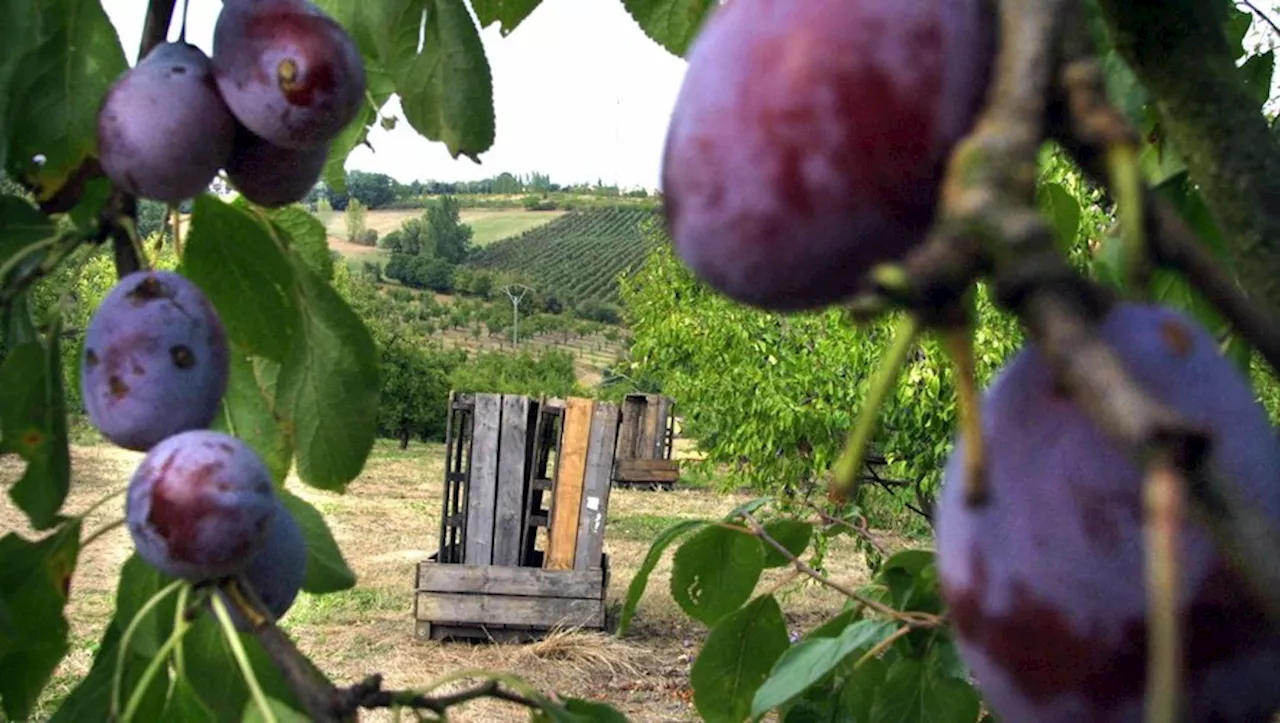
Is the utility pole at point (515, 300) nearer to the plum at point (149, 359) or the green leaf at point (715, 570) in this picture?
the green leaf at point (715, 570)

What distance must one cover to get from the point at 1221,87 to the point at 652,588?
30.8 feet

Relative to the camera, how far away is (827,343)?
21.6ft

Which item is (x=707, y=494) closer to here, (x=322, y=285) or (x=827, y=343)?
(x=827, y=343)

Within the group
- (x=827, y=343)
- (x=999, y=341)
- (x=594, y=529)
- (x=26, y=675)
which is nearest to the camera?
(x=26, y=675)

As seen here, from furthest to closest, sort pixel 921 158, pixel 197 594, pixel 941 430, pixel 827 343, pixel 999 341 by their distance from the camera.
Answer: pixel 827 343, pixel 941 430, pixel 999 341, pixel 197 594, pixel 921 158

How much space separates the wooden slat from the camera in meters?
7.19

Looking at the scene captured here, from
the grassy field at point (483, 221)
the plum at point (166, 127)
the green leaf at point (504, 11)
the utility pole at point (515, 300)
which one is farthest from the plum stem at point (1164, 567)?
the grassy field at point (483, 221)

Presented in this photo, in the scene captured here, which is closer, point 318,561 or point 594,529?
point 318,561

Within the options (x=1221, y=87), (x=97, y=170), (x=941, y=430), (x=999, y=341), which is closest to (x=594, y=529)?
(x=941, y=430)

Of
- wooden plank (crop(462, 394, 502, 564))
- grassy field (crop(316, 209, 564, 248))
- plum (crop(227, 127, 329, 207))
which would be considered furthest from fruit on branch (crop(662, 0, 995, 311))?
grassy field (crop(316, 209, 564, 248))

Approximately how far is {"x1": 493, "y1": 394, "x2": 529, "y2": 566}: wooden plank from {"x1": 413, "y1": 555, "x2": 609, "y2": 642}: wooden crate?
20cm

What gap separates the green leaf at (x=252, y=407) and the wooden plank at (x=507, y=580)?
6.38m

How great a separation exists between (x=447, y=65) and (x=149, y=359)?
402 millimetres

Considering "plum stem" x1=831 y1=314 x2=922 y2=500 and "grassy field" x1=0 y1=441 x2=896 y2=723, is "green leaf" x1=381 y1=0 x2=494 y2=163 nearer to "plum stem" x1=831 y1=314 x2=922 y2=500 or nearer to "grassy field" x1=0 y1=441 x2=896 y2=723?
"plum stem" x1=831 y1=314 x2=922 y2=500
